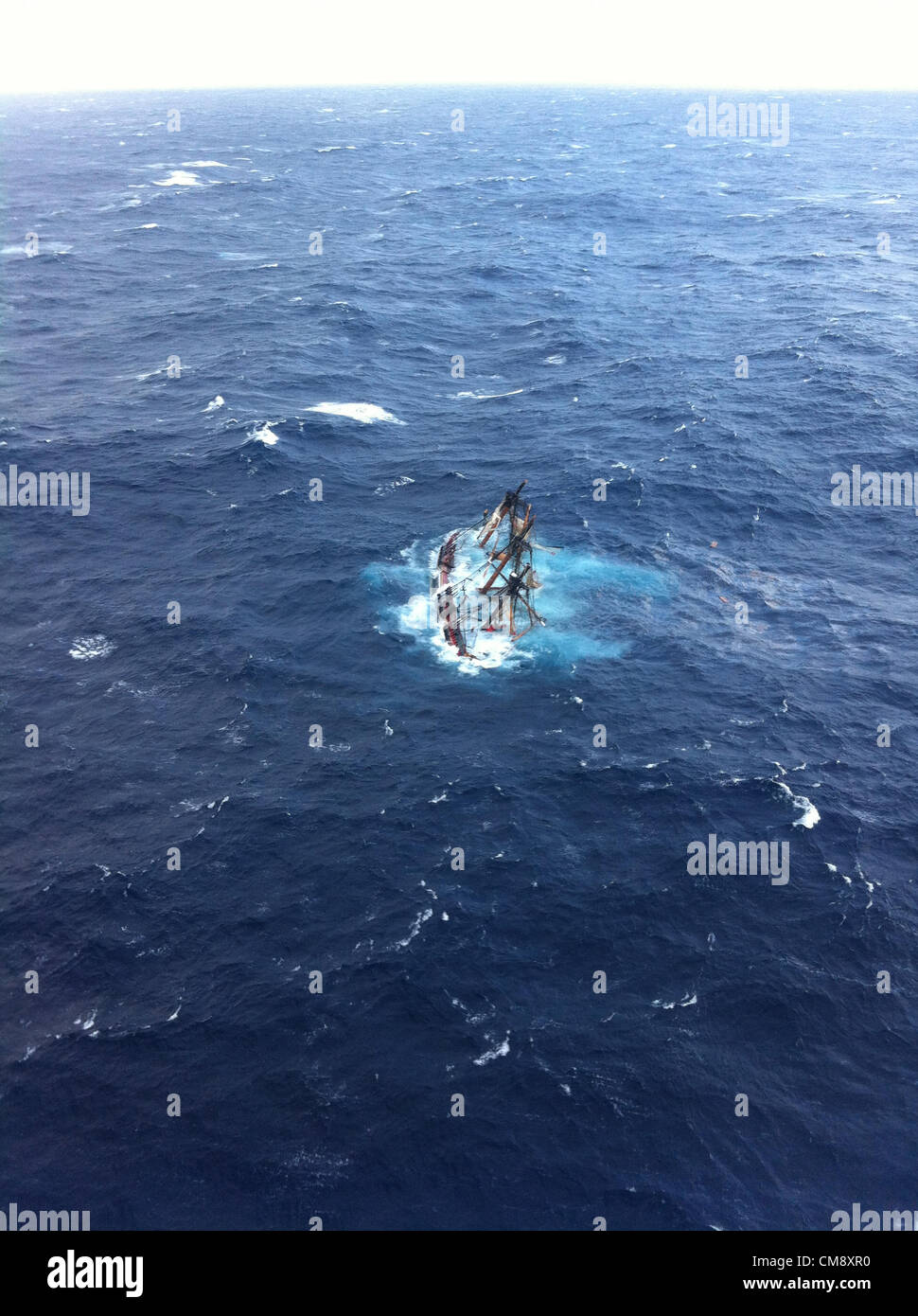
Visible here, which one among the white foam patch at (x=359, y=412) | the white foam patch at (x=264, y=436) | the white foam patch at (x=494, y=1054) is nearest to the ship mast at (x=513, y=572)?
the white foam patch at (x=359, y=412)

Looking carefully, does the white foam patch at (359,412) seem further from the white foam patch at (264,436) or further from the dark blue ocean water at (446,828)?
the white foam patch at (264,436)

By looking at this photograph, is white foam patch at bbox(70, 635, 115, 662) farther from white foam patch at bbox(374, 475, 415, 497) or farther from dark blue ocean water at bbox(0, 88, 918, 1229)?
white foam patch at bbox(374, 475, 415, 497)

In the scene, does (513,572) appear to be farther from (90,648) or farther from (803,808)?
(90,648)

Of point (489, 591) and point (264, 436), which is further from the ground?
point (264, 436)

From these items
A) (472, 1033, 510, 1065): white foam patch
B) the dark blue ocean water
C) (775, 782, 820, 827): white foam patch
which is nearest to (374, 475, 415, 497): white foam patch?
the dark blue ocean water

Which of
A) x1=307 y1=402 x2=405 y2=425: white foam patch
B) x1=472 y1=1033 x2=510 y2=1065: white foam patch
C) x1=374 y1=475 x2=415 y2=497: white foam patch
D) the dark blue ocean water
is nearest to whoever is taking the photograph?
the dark blue ocean water

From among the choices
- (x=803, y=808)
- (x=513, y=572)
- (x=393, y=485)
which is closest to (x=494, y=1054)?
(x=803, y=808)
